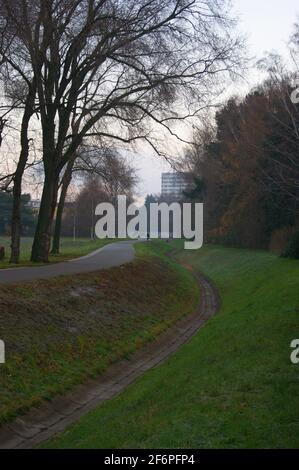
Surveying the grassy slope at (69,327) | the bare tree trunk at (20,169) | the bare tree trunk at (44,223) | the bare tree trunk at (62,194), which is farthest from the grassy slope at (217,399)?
the bare tree trunk at (62,194)

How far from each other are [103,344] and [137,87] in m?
15.6

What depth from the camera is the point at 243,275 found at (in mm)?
37625

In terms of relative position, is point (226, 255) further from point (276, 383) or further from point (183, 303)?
point (276, 383)

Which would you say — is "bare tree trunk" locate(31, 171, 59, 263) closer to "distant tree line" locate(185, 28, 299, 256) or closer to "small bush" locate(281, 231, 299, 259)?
"distant tree line" locate(185, 28, 299, 256)

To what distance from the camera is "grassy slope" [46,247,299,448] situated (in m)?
8.16

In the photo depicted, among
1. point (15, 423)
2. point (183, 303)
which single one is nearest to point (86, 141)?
point (183, 303)

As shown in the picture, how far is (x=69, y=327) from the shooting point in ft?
55.4

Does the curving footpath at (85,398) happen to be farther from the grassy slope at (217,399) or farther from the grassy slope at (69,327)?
the grassy slope at (217,399)

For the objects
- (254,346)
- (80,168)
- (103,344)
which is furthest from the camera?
(80,168)

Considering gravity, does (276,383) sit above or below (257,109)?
below

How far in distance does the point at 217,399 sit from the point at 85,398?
3.74 metres

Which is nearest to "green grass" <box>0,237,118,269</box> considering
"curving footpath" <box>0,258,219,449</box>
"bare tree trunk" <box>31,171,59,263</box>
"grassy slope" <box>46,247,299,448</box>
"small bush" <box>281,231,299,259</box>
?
"bare tree trunk" <box>31,171,59,263</box>

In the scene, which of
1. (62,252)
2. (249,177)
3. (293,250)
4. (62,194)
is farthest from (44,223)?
(249,177)

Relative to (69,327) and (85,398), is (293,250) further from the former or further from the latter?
(85,398)
